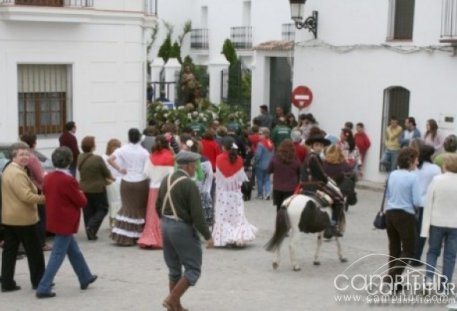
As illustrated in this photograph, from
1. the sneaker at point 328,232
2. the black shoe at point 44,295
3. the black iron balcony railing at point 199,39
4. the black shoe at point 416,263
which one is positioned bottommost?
the black shoe at point 44,295

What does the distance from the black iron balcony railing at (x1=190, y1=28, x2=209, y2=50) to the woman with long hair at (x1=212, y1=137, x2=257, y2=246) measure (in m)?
29.6

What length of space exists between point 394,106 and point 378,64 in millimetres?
1093

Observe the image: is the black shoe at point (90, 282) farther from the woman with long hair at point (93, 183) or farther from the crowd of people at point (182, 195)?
the woman with long hair at point (93, 183)

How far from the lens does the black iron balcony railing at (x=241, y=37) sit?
39438 millimetres

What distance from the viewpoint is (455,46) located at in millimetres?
19531

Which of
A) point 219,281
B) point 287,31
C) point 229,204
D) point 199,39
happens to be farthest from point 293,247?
point 199,39

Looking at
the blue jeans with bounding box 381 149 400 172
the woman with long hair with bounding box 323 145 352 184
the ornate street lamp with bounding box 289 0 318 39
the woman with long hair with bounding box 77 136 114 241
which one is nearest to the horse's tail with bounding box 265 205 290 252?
the woman with long hair with bounding box 77 136 114 241

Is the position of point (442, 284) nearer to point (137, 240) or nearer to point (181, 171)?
point (181, 171)

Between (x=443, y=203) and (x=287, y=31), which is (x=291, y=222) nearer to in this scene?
(x=443, y=203)

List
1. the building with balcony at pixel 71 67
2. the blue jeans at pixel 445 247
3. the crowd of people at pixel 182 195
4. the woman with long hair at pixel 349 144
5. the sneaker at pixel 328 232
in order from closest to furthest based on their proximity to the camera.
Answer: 1. the crowd of people at pixel 182 195
2. the blue jeans at pixel 445 247
3. the sneaker at pixel 328 232
4. the building with balcony at pixel 71 67
5. the woman with long hair at pixel 349 144

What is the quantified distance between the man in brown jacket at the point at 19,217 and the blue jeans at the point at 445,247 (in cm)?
445

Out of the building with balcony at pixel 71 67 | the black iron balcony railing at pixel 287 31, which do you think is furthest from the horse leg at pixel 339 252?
the black iron balcony railing at pixel 287 31

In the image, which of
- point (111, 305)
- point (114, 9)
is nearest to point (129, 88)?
point (114, 9)

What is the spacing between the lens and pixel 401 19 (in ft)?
70.2
